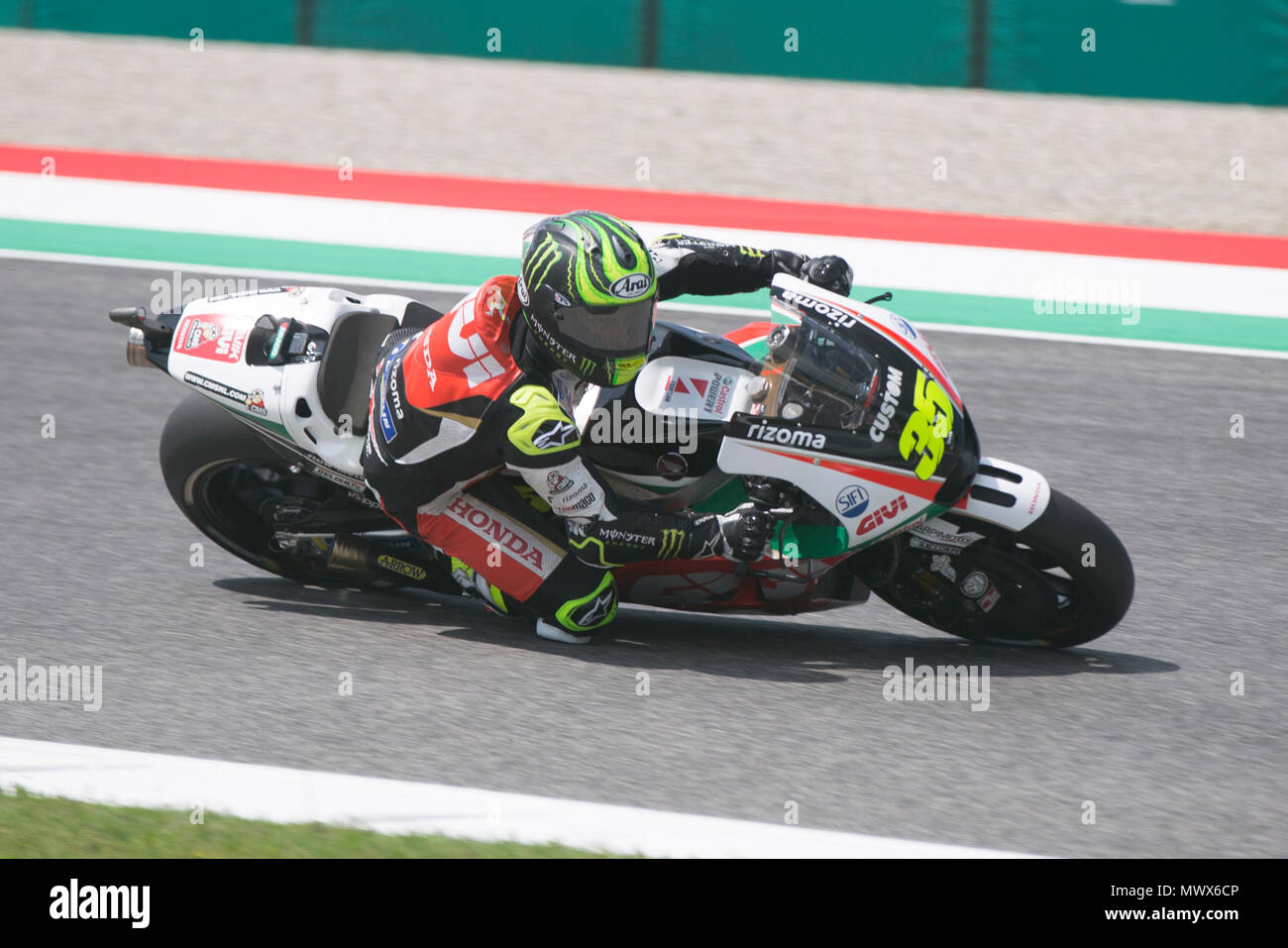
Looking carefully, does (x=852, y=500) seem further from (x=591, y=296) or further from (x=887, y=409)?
(x=591, y=296)

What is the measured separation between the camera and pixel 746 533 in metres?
4.65

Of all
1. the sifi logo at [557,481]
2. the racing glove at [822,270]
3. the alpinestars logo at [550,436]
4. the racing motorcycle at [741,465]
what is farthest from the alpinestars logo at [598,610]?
the racing glove at [822,270]

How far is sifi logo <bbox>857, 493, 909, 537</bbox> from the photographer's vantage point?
4.62 metres

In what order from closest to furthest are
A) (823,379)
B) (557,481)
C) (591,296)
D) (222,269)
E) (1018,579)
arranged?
(591,296)
(823,379)
(557,481)
(1018,579)
(222,269)

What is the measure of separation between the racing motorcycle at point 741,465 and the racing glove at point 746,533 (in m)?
0.06

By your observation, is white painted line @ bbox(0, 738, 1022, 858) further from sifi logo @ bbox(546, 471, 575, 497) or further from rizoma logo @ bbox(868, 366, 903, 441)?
rizoma logo @ bbox(868, 366, 903, 441)

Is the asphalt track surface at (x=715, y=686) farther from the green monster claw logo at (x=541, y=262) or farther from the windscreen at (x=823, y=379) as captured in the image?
the green monster claw logo at (x=541, y=262)

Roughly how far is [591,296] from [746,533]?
0.81 metres

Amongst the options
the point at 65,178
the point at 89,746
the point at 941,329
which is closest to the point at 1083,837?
the point at 89,746

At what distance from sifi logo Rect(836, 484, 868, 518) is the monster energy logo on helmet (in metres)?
0.69

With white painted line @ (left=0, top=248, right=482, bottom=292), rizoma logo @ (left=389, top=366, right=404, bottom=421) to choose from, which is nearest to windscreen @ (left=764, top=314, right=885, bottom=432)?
rizoma logo @ (left=389, top=366, right=404, bottom=421)

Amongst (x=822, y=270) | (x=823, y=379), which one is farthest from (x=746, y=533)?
(x=822, y=270)

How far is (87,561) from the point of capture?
5.91m

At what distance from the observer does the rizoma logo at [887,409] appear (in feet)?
15.0
